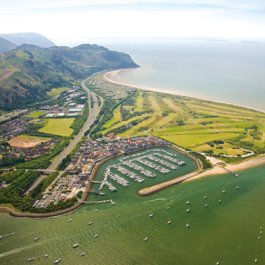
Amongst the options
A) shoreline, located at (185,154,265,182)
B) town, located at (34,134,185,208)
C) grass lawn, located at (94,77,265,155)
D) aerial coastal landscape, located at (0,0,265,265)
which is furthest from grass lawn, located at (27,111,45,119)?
shoreline, located at (185,154,265,182)

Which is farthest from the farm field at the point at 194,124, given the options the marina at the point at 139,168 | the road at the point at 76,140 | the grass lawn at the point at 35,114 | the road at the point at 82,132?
the grass lawn at the point at 35,114

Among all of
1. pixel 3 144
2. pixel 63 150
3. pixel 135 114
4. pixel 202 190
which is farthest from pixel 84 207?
A: pixel 135 114

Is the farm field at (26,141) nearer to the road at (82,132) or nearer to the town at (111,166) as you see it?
the road at (82,132)

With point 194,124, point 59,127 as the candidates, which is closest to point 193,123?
point 194,124

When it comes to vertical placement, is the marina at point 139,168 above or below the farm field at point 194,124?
below

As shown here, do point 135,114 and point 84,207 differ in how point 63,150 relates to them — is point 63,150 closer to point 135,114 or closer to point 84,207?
point 84,207
